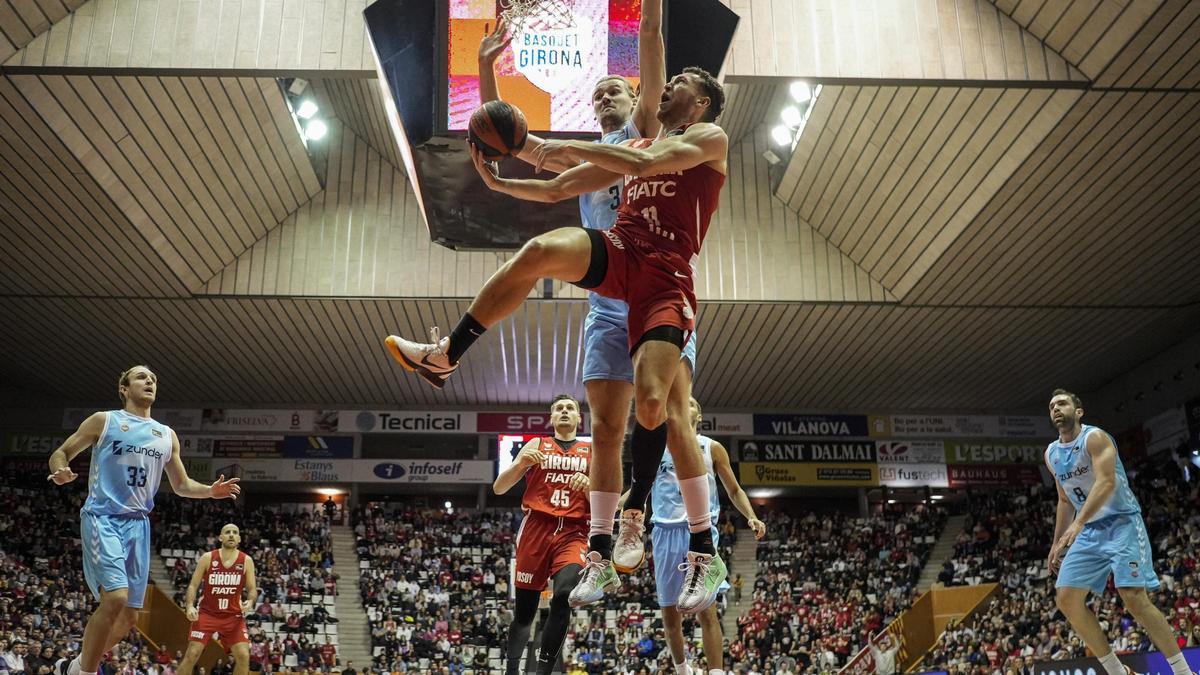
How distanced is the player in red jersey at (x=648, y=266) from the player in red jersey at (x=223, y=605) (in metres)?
8.05

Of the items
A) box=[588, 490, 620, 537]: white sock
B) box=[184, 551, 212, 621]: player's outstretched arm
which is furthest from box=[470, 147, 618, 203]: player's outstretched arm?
box=[184, 551, 212, 621]: player's outstretched arm

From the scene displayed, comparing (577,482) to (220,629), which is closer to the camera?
(577,482)

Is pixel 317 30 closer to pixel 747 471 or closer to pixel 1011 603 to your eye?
pixel 1011 603

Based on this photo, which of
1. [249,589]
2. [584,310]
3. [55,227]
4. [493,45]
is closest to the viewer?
[493,45]

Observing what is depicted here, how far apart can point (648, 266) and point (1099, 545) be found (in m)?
4.97

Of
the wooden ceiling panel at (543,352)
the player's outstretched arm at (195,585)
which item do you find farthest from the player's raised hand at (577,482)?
the wooden ceiling panel at (543,352)

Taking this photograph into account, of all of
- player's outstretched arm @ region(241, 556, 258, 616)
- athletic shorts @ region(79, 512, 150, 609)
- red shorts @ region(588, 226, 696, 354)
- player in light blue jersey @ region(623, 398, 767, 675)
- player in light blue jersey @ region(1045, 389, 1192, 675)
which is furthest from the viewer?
player's outstretched arm @ region(241, 556, 258, 616)

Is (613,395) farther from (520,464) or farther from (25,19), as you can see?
(25,19)

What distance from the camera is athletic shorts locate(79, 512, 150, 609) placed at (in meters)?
7.09

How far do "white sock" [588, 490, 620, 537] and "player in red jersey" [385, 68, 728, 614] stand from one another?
0.02 meters

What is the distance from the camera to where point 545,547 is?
7.76 meters

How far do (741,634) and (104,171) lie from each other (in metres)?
17.5

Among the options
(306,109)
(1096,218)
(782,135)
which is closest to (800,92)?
(782,135)

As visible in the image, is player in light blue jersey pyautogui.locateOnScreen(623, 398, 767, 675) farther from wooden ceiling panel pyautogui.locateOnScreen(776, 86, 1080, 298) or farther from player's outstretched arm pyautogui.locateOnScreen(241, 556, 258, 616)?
wooden ceiling panel pyautogui.locateOnScreen(776, 86, 1080, 298)
